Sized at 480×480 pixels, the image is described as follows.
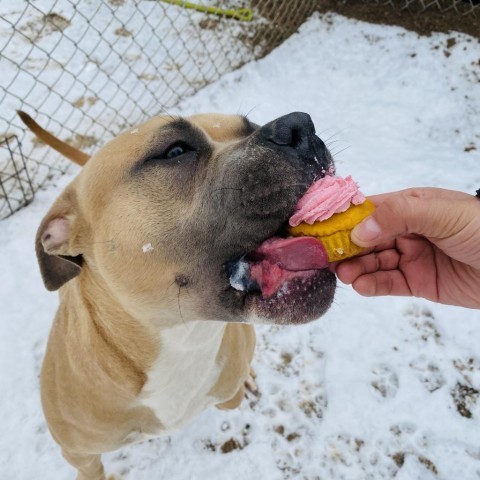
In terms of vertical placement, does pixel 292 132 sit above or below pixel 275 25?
above

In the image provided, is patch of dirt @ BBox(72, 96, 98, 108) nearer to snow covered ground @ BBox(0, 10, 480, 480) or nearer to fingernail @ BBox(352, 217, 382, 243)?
snow covered ground @ BBox(0, 10, 480, 480)

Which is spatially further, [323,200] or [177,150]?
[177,150]

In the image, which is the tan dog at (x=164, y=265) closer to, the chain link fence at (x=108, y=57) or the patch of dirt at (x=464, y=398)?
the patch of dirt at (x=464, y=398)

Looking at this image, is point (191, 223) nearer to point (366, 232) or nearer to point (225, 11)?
point (366, 232)

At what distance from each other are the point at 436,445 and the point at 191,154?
2.19 metres

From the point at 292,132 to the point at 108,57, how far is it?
3.98 metres

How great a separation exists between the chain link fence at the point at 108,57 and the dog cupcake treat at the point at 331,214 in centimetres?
298

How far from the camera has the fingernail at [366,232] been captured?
156 cm

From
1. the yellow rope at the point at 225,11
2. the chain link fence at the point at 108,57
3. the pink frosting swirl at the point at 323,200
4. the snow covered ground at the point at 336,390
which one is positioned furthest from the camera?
the yellow rope at the point at 225,11

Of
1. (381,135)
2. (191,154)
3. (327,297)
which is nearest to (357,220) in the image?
(327,297)

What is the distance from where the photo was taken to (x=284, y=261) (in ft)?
4.95

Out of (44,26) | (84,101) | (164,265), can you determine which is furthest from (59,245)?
(44,26)

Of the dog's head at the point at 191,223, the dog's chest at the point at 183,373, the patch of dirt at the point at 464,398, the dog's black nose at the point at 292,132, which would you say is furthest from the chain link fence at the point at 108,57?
the patch of dirt at the point at 464,398

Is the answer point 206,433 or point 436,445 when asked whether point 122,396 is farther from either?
point 436,445
